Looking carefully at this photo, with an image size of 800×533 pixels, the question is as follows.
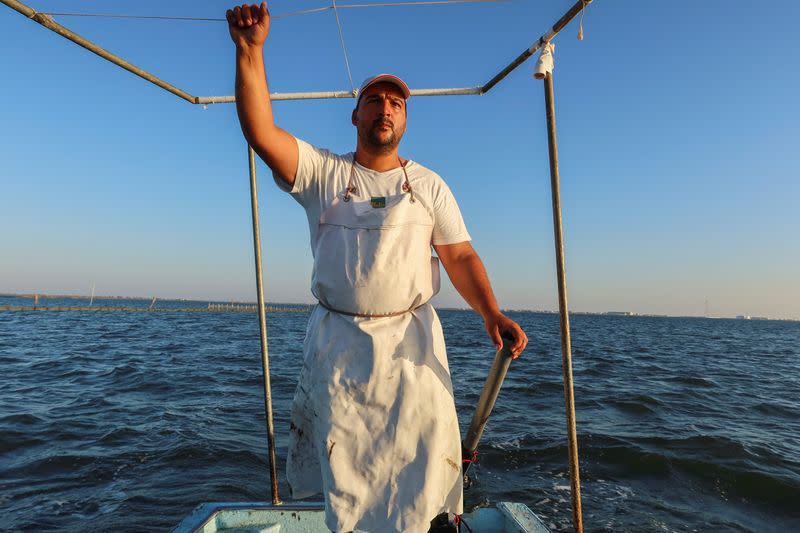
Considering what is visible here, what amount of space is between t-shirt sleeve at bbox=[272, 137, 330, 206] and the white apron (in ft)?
0.43

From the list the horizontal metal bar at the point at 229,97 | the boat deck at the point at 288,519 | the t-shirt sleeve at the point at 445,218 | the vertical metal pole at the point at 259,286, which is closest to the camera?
the horizontal metal bar at the point at 229,97

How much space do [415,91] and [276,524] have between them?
2.81 m

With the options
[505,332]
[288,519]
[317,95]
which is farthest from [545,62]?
[288,519]

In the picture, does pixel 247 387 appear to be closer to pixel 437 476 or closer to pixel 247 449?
pixel 247 449

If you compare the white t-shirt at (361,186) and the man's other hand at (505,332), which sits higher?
the white t-shirt at (361,186)

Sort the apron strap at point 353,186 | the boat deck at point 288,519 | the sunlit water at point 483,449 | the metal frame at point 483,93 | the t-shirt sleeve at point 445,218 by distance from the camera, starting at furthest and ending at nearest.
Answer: the sunlit water at point 483,449 → the boat deck at point 288,519 → the t-shirt sleeve at point 445,218 → the apron strap at point 353,186 → the metal frame at point 483,93

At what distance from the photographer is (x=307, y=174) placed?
2.18 meters

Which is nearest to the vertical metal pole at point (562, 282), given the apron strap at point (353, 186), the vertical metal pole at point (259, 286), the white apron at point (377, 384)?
the white apron at point (377, 384)

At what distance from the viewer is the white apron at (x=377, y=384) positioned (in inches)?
82.6

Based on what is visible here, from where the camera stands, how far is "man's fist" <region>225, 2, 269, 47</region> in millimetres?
1758

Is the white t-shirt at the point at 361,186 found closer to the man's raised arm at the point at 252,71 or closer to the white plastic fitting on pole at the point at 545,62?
the man's raised arm at the point at 252,71

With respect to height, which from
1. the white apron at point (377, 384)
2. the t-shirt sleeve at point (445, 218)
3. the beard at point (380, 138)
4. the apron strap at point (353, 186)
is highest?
the beard at point (380, 138)

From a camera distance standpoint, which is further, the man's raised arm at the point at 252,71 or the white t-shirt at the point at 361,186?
the white t-shirt at the point at 361,186

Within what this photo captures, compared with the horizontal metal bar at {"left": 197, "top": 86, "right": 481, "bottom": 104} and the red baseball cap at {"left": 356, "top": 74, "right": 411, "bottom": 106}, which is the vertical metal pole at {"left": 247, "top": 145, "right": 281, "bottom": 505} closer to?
the horizontal metal bar at {"left": 197, "top": 86, "right": 481, "bottom": 104}
